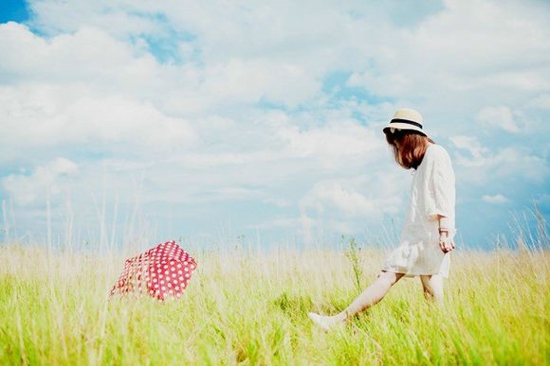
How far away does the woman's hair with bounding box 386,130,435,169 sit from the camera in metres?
3.79

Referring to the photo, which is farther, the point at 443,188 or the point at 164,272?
the point at 164,272

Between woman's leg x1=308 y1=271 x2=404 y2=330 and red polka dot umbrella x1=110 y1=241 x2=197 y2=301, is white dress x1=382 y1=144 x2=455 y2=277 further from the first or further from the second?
red polka dot umbrella x1=110 y1=241 x2=197 y2=301

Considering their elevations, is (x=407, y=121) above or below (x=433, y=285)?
above

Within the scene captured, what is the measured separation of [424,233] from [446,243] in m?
0.21

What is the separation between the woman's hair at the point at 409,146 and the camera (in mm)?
3785

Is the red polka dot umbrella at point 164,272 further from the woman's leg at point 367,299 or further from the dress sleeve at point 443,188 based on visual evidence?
the dress sleeve at point 443,188

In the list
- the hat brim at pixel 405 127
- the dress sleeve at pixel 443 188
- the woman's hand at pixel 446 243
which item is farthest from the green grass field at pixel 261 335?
the hat brim at pixel 405 127

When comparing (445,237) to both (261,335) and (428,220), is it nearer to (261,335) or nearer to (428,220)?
(428,220)

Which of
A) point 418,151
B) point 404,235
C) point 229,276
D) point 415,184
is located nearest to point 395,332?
point 404,235

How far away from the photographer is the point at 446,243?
3.45m

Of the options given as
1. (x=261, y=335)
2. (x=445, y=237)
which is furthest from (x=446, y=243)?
(x=261, y=335)

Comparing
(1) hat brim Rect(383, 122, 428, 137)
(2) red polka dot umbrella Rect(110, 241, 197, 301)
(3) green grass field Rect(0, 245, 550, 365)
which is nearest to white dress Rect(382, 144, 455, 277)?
(1) hat brim Rect(383, 122, 428, 137)

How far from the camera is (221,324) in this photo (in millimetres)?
3412

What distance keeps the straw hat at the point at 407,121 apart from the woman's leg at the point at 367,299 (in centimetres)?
121
